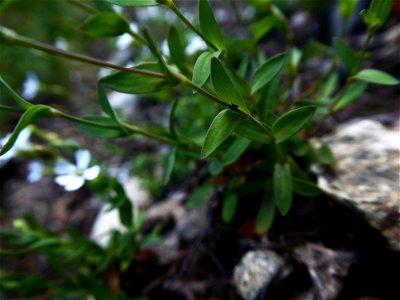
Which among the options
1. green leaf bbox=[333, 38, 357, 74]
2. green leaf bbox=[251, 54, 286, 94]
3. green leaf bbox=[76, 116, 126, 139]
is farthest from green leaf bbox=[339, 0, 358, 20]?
green leaf bbox=[76, 116, 126, 139]

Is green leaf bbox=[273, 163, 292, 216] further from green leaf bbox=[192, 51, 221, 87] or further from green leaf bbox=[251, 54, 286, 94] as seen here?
green leaf bbox=[192, 51, 221, 87]

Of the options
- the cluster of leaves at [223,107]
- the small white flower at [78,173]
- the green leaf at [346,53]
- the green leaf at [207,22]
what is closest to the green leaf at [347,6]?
the cluster of leaves at [223,107]

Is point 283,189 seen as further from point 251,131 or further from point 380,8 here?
point 380,8

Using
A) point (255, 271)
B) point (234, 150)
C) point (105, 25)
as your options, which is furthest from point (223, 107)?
point (255, 271)

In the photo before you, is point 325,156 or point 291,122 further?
point 325,156

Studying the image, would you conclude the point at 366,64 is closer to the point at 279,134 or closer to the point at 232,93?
the point at 279,134

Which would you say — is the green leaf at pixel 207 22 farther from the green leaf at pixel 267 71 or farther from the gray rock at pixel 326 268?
the gray rock at pixel 326 268

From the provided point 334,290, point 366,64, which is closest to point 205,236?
point 334,290
